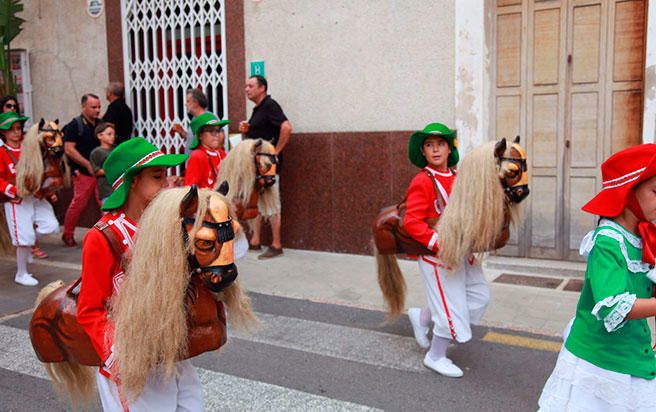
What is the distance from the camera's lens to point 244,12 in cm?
798

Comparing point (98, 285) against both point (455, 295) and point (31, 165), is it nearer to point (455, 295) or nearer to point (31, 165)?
point (455, 295)

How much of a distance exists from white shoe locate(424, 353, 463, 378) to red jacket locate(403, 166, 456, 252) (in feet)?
2.69

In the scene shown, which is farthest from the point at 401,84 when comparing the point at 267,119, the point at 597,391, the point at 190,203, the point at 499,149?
the point at 190,203

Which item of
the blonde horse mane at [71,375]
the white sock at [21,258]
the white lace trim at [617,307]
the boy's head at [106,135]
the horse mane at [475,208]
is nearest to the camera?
the white lace trim at [617,307]

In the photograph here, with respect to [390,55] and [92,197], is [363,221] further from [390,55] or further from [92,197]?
[92,197]

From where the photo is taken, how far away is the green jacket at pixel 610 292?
7.84 ft

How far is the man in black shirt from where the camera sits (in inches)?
340

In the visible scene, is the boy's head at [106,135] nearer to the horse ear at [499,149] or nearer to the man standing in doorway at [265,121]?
the man standing in doorway at [265,121]

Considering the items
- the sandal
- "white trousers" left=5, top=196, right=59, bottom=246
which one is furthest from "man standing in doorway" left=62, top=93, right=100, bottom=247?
"white trousers" left=5, top=196, right=59, bottom=246

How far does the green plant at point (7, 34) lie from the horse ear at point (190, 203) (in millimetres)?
8196

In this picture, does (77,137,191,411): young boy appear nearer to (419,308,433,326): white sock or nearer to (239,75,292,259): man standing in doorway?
(419,308,433,326): white sock

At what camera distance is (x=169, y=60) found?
871 centimetres

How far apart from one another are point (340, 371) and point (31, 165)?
379 centimetres

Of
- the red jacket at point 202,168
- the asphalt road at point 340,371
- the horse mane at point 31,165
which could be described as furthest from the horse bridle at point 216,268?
the horse mane at point 31,165
